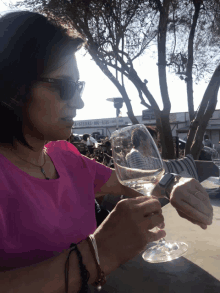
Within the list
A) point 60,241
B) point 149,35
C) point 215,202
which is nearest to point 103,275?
point 60,241

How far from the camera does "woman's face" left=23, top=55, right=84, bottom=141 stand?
2.98 feet

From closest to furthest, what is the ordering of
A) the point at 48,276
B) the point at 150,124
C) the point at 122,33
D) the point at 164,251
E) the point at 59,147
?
the point at 48,276 → the point at 164,251 → the point at 59,147 → the point at 122,33 → the point at 150,124

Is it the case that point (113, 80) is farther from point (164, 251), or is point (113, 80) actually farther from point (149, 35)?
point (164, 251)

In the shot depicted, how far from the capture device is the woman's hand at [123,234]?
0.64m

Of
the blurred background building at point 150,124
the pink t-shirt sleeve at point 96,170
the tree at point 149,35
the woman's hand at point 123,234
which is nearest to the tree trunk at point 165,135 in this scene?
the tree at point 149,35

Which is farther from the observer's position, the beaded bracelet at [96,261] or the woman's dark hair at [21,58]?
the woman's dark hair at [21,58]

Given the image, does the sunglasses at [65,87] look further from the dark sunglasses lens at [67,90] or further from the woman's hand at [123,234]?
the woman's hand at [123,234]

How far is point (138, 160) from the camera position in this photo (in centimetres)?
85

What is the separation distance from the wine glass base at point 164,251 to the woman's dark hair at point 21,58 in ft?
2.43

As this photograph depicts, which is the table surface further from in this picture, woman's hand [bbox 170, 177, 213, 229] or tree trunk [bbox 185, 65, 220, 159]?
tree trunk [bbox 185, 65, 220, 159]

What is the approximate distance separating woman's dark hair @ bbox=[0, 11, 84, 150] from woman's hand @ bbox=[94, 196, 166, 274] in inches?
22.6

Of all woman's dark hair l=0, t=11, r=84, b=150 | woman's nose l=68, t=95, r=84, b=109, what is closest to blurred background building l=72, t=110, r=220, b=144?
woman's nose l=68, t=95, r=84, b=109

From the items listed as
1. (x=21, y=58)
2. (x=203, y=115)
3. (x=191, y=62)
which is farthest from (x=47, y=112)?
(x=191, y=62)

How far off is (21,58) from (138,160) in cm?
62
